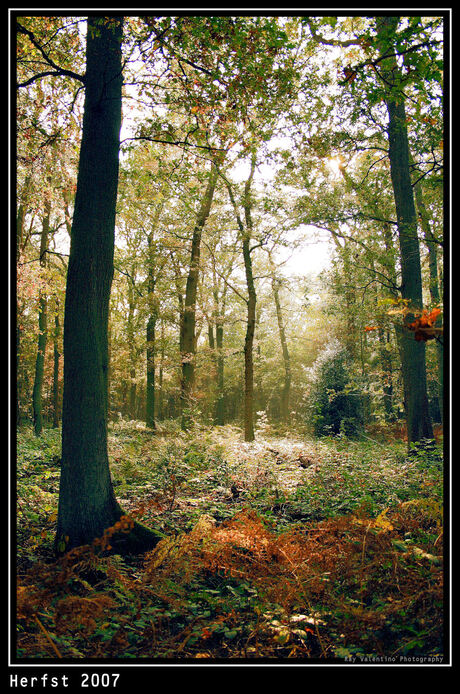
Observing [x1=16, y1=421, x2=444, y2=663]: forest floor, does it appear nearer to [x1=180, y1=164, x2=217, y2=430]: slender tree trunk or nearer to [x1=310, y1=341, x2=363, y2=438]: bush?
[x1=180, y1=164, x2=217, y2=430]: slender tree trunk

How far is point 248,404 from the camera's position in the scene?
1426 centimetres

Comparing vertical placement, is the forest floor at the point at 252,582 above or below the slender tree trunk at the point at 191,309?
below

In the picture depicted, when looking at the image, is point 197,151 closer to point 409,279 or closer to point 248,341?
point 409,279

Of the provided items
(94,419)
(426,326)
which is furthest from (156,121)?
(426,326)

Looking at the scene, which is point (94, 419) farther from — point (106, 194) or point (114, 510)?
point (106, 194)

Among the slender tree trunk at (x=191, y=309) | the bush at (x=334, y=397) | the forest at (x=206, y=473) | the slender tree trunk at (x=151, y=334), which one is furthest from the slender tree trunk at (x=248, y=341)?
the slender tree trunk at (x=151, y=334)

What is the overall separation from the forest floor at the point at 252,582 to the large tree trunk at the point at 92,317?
1.49 feet

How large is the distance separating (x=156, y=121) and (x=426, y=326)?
5801mm

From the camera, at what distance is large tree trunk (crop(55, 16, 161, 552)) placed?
178 inches

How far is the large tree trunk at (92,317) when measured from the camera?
4531 millimetres

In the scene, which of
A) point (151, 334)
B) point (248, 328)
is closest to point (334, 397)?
point (248, 328)

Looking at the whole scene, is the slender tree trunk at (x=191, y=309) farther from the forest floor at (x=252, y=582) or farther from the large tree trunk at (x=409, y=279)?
the forest floor at (x=252, y=582)

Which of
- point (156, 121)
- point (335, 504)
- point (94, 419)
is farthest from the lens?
point (156, 121)

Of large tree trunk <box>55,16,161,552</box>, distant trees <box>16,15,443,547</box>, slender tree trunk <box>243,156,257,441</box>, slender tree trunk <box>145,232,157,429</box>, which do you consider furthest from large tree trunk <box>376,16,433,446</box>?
slender tree trunk <box>145,232,157,429</box>
